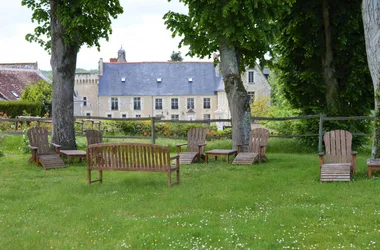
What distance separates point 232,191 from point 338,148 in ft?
12.0

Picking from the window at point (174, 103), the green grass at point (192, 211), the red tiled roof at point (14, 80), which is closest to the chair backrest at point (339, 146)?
the green grass at point (192, 211)

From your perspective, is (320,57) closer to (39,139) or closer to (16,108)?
(39,139)

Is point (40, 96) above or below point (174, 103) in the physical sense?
below

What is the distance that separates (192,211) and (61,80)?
8.89 m

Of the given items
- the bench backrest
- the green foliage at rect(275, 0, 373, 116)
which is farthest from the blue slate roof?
the bench backrest

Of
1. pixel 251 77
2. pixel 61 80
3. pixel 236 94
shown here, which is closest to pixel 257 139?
pixel 236 94

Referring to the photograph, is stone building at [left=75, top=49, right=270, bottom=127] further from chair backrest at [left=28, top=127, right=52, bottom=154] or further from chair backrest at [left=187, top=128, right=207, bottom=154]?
chair backrest at [left=28, top=127, right=52, bottom=154]

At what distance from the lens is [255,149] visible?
14.3 meters

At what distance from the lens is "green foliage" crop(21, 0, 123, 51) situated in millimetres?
14320

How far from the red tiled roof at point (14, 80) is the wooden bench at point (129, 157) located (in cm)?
3501

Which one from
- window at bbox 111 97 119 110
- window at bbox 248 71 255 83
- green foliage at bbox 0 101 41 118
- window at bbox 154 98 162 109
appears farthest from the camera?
window at bbox 111 97 119 110

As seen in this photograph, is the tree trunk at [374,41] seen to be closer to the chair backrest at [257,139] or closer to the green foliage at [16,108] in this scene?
the chair backrest at [257,139]

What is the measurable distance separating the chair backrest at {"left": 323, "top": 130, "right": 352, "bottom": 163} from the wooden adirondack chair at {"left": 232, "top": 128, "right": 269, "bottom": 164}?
251 centimetres

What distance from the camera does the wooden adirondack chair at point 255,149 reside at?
13.5 meters
